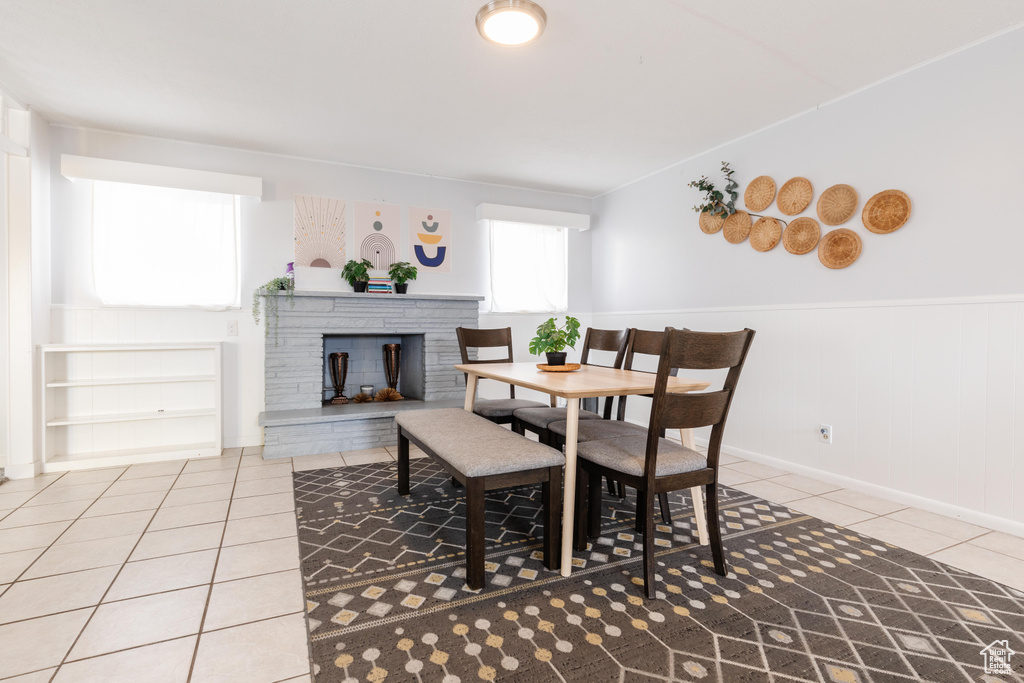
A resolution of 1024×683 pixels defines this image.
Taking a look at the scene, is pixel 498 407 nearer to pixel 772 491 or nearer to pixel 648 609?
pixel 648 609

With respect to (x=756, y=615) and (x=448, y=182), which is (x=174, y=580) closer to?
(x=756, y=615)

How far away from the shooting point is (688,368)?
65.1 inches

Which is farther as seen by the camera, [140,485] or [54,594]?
[140,485]

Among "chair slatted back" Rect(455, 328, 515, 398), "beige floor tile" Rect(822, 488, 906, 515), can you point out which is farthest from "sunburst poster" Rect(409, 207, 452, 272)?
"beige floor tile" Rect(822, 488, 906, 515)

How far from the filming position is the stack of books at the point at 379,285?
13.5 ft

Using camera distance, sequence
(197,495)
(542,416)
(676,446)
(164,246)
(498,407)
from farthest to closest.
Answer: (164,246), (498,407), (197,495), (542,416), (676,446)

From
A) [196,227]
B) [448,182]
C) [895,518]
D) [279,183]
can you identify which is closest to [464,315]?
[448,182]

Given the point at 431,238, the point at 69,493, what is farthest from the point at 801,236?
the point at 69,493

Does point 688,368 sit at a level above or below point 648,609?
above

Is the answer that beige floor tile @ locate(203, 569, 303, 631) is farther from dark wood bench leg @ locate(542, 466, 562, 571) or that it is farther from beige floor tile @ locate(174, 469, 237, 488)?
beige floor tile @ locate(174, 469, 237, 488)

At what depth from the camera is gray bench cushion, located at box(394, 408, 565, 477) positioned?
1.77 m

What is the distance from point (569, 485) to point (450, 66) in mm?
2233

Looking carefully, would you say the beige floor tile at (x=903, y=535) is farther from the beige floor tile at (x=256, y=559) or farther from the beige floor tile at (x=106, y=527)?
the beige floor tile at (x=106, y=527)

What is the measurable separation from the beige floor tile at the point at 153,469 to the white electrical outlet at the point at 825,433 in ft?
13.5
